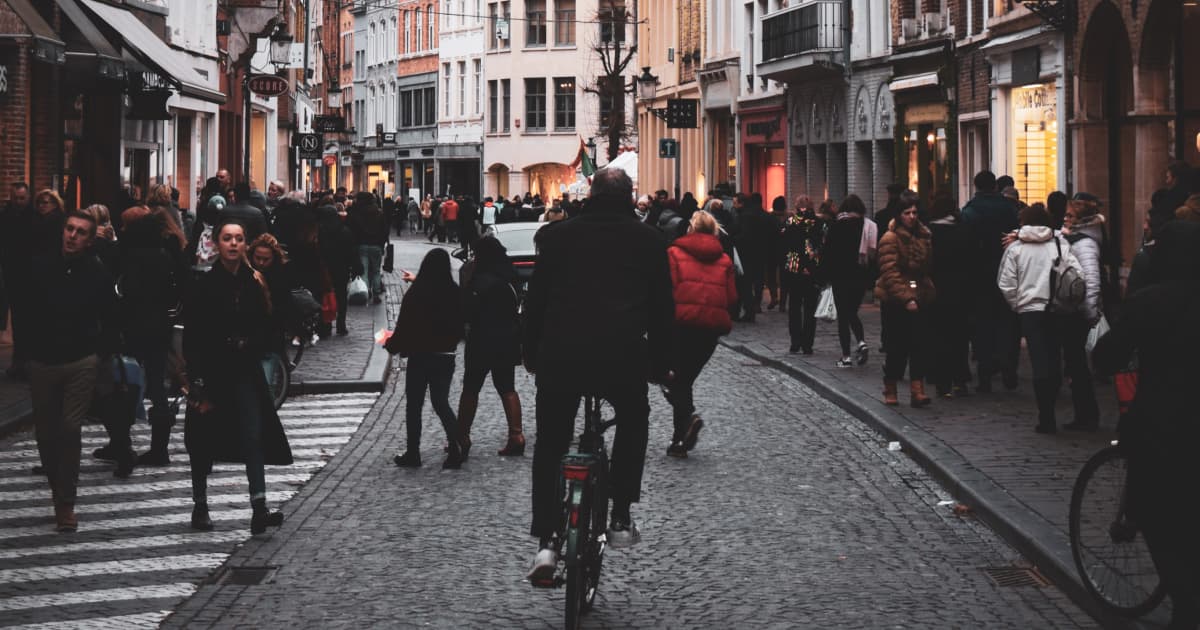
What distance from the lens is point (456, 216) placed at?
6706cm

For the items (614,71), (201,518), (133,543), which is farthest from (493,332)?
(614,71)

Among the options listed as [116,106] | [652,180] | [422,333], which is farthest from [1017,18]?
[652,180]

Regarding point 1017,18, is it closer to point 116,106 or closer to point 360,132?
point 116,106

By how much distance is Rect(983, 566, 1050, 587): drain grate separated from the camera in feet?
30.9

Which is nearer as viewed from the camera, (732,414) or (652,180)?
(732,414)

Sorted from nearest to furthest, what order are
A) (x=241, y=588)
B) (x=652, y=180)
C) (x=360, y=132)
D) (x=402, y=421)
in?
(x=241, y=588) → (x=402, y=421) → (x=652, y=180) → (x=360, y=132)

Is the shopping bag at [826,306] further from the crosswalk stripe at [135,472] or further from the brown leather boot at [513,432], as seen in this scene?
the crosswalk stripe at [135,472]

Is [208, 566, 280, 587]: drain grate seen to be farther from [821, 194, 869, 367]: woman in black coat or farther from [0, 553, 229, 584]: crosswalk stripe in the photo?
[821, 194, 869, 367]: woman in black coat

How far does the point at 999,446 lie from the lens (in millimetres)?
13914

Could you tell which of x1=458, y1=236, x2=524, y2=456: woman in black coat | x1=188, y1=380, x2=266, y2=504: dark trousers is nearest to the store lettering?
x1=458, y1=236, x2=524, y2=456: woman in black coat

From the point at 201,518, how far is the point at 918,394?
7584 mm

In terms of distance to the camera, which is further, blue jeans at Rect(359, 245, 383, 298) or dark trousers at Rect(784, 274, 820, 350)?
blue jeans at Rect(359, 245, 383, 298)

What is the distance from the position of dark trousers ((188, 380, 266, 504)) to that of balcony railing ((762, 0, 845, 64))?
103 ft

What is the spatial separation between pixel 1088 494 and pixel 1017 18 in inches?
849
